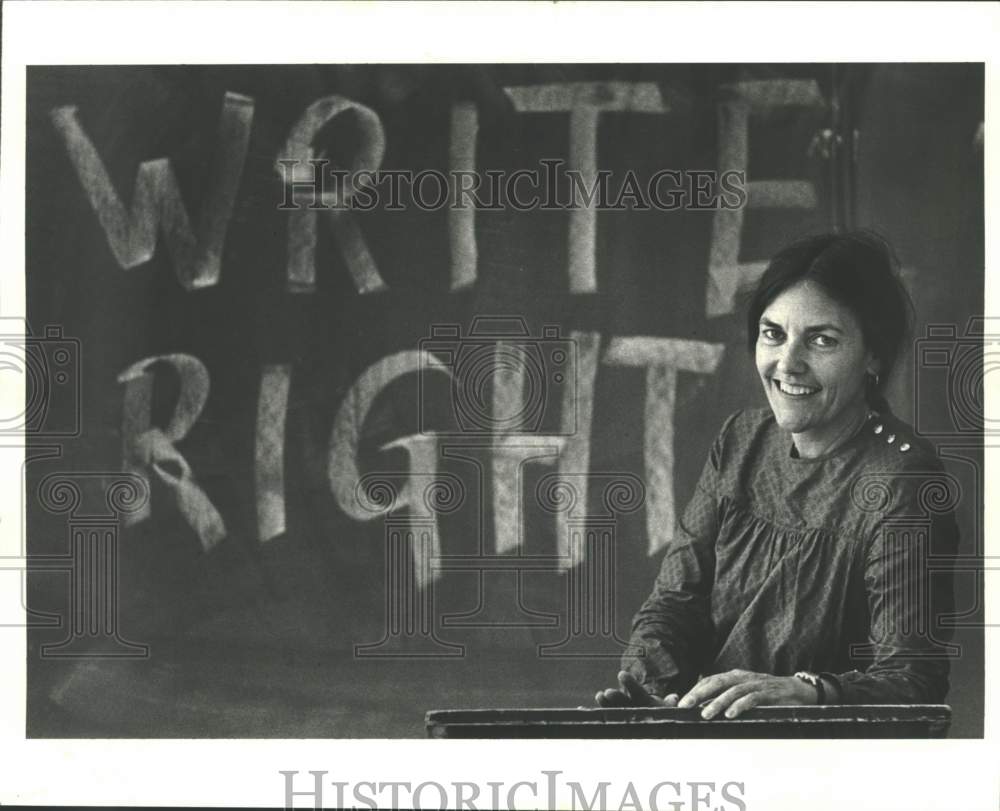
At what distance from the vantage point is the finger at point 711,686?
2.05 m

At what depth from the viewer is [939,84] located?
7.14 feet

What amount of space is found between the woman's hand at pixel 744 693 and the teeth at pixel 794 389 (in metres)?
0.49

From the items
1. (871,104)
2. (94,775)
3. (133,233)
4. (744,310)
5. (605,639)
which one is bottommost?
(94,775)

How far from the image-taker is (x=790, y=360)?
2.14 m

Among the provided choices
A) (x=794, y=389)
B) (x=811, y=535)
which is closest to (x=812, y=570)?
(x=811, y=535)

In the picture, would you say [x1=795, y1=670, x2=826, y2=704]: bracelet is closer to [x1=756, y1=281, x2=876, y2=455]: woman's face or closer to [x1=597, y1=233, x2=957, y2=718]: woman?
[x1=597, y1=233, x2=957, y2=718]: woman

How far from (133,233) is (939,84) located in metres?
1.47

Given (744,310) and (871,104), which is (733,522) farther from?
(871,104)

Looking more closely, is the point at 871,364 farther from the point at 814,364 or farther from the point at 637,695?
the point at 637,695

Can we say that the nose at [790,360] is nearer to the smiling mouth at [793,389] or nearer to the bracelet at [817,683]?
the smiling mouth at [793,389]

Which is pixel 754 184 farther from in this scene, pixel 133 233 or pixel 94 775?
pixel 94 775

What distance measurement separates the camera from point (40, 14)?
222 centimetres

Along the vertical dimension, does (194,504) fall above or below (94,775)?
above

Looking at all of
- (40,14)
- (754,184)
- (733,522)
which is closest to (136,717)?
(733,522)
